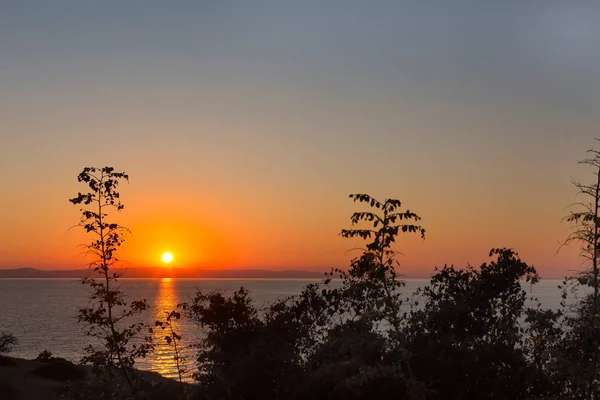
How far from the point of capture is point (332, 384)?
24.5 m

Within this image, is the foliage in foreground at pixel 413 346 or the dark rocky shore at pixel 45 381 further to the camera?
the dark rocky shore at pixel 45 381

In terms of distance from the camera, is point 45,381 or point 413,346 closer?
point 413,346

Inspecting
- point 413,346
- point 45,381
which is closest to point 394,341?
point 413,346

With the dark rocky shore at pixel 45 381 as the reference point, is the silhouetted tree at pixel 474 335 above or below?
above

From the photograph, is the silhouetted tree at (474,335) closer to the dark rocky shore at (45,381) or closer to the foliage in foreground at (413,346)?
the foliage in foreground at (413,346)

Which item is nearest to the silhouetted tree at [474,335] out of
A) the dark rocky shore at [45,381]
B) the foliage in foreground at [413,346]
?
the foliage in foreground at [413,346]

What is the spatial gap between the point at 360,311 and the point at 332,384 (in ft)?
23.2

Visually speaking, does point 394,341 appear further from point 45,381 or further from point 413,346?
point 45,381

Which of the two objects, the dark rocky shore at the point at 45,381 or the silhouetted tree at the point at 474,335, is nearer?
the silhouetted tree at the point at 474,335

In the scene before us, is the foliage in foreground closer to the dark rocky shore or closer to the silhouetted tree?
the silhouetted tree

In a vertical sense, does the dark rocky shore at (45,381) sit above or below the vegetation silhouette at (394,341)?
below

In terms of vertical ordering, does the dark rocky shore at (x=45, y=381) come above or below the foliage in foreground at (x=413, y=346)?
below

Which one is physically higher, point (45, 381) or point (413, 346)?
point (413, 346)

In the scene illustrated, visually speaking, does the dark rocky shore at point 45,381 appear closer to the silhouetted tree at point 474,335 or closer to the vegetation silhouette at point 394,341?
the vegetation silhouette at point 394,341
